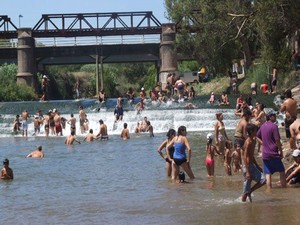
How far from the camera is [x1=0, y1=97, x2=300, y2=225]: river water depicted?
1366cm

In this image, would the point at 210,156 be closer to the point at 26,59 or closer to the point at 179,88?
the point at 179,88

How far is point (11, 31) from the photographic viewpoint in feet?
236

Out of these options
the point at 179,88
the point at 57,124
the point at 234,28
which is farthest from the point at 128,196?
the point at 234,28

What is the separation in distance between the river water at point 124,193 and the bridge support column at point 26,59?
3670 cm

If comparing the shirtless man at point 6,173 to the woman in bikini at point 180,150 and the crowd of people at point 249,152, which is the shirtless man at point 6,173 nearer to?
the crowd of people at point 249,152

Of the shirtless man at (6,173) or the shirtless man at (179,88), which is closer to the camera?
the shirtless man at (6,173)

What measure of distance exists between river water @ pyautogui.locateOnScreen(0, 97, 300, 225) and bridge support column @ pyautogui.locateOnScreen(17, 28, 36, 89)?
36.7 m

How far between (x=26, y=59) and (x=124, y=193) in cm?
5139

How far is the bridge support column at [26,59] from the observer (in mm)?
67312

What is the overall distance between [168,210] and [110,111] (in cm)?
3100

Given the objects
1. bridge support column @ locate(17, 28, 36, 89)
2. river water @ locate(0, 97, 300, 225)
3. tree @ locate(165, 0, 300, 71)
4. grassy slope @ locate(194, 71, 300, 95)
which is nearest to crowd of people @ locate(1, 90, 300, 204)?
river water @ locate(0, 97, 300, 225)

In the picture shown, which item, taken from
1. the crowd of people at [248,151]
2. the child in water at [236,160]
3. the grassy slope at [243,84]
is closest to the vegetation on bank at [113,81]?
the grassy slope at [243,84]

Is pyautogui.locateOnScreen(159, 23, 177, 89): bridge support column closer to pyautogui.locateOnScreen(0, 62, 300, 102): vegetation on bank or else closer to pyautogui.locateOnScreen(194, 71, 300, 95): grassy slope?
pyautogui.locateOnScreen(0, 62, 300, 102): vegetation on bank

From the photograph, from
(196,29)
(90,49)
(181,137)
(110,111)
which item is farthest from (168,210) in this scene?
(90,49)
